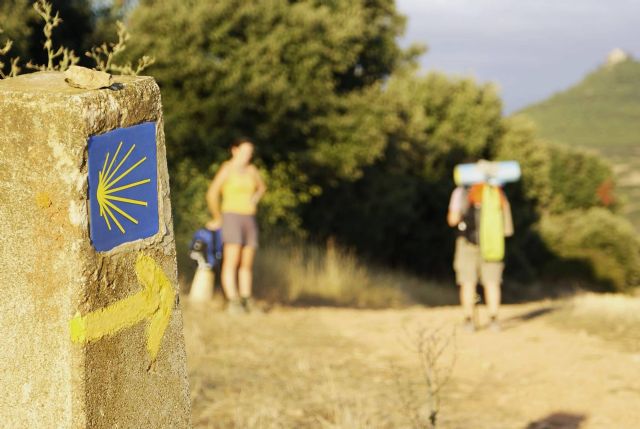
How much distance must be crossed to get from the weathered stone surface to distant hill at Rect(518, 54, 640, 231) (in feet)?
242

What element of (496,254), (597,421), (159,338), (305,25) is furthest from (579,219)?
(159,338)

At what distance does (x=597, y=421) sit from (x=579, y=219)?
102 ft

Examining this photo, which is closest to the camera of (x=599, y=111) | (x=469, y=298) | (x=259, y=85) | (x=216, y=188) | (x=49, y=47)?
(x=49, y=47)

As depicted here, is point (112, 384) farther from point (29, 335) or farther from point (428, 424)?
point (428, 424)

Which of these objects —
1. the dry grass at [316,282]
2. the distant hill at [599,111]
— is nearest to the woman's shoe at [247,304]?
the dry grass at [316,282]

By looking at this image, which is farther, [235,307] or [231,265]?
[235,307]

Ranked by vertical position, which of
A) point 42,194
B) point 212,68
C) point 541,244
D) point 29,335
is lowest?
point 541,244

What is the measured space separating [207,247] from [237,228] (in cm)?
82

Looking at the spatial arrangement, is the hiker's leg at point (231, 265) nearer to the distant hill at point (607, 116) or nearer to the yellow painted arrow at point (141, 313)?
the yellow painted arrow at point (141, 313)

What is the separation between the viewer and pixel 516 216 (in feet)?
95.1

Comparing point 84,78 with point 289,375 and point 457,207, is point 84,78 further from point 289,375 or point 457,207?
point 457,207

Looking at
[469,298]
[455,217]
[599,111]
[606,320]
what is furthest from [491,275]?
[599,111]

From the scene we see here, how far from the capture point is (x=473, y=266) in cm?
918

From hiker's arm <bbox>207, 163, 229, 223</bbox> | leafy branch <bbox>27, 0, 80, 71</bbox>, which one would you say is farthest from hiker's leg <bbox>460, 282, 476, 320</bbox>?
leafy branch <bbox>27, 0, 80, 71</bbox>
